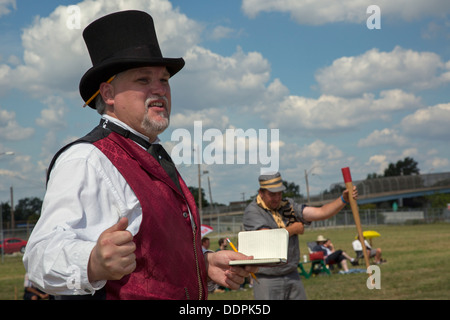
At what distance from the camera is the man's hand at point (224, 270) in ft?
9.00

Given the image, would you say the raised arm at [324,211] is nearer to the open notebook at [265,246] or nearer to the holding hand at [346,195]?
the holding hand at [346,195]

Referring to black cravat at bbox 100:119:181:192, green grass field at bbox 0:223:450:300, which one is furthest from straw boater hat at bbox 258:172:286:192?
green grass field at bbox 0:223:450:300

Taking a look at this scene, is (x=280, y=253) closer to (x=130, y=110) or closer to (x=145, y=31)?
(x=130, y=110)

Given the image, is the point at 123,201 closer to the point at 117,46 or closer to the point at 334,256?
the point at 117,46

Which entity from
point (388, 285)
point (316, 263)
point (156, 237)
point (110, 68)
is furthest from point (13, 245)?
point (156, 237)

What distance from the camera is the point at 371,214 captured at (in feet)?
193

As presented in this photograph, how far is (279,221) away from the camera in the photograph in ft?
23.0

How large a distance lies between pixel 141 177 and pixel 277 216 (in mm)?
4753

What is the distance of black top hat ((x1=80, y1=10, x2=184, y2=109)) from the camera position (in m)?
2.63

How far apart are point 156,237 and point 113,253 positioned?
0.55 m

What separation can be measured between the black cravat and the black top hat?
0.22 m
